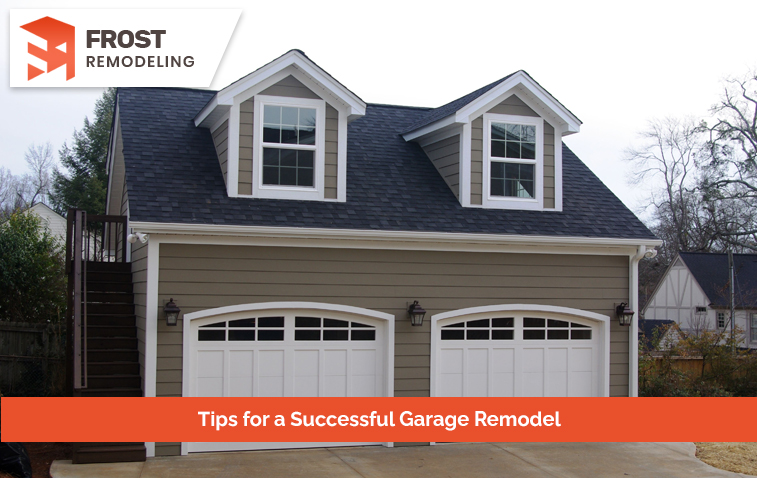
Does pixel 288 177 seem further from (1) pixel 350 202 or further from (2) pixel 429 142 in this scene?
(2) pixel 429 142

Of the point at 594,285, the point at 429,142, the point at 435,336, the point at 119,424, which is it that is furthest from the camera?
the point at 429,142

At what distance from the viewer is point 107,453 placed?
28.9 ft

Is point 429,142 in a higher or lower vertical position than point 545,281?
higher

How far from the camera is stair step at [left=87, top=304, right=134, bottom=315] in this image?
10156 millimetres

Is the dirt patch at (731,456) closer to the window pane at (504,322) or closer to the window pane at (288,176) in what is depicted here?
the window pane at (504,322)

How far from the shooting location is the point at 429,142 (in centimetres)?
1241

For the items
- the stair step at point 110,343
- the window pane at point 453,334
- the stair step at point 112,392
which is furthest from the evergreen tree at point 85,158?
the window pane at point 453,334

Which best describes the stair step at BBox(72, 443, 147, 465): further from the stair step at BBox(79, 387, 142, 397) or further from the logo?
the logo

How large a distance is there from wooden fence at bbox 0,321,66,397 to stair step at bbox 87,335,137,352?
2902 mm

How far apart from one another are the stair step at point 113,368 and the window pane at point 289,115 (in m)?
4.11

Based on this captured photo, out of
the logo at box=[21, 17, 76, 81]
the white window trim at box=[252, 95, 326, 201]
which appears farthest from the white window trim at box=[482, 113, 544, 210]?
the logo at box=[21, 17, 76, 81]

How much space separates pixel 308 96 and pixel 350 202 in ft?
5.64

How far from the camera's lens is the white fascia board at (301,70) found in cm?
1007

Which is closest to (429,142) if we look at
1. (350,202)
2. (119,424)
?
(350,202)
